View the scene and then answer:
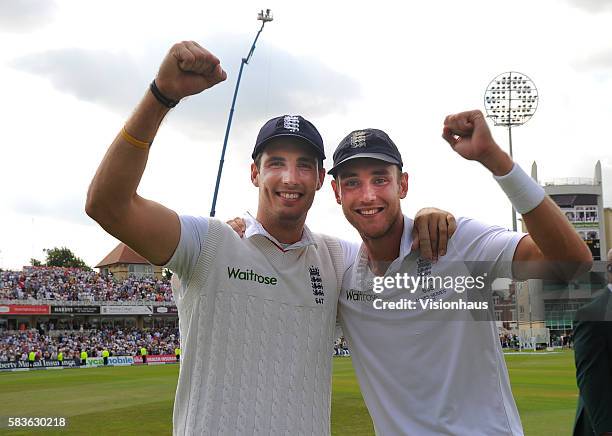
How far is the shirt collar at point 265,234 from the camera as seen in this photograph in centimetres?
394

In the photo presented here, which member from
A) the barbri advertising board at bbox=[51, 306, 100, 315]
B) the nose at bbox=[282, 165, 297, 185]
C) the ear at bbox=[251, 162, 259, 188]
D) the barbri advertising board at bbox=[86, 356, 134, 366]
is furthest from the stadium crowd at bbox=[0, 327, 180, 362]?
the nose at bbox=[282, 165, 297, 185]

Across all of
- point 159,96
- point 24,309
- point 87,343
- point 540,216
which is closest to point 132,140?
point 159,96

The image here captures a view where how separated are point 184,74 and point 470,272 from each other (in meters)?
1.98

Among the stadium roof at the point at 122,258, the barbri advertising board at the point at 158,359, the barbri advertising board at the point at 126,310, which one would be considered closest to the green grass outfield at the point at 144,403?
the barbri advertising board at the point at 158,359

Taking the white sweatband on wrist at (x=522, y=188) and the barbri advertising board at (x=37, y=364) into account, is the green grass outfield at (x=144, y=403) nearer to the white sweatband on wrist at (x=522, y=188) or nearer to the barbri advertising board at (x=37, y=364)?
the white sweatband on wrist at (x=522, y=188)

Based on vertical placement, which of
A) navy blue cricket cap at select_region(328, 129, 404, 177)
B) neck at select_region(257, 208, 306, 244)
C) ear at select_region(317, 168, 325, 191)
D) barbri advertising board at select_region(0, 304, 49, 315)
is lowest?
neck at select_region(257, 208, 306, 244)

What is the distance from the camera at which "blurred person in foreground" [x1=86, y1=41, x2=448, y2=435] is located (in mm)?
3150

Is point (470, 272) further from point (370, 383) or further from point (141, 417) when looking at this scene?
point (141, 417)

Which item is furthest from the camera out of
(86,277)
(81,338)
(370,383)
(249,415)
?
(86,277)

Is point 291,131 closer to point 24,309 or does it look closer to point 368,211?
point 368,211

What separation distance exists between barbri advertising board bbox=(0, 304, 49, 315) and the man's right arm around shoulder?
2075 inches

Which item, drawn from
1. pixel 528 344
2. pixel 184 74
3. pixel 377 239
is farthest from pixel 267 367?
pixel 528 344

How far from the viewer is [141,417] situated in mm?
15258

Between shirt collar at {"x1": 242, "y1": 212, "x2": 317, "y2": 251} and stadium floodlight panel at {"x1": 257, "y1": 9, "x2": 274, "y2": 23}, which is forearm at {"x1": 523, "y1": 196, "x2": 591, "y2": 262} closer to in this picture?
shirt collar at {"x1": 242, "y1": 212, "x2": 317, "y2": 251}
